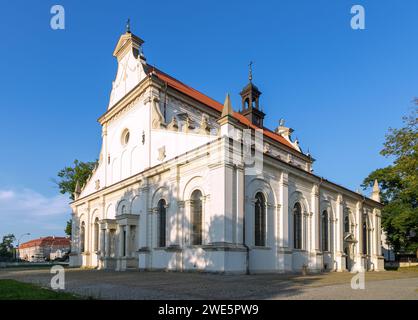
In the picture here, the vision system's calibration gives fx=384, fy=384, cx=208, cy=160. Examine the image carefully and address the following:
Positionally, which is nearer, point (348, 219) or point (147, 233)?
point (147, 233)

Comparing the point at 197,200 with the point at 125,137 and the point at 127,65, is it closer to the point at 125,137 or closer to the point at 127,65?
the point at 125,137

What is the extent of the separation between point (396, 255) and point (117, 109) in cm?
4774

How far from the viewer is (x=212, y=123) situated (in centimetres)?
3125

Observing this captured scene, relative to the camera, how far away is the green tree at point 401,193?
16.4 metres

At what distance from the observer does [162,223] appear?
25078mm

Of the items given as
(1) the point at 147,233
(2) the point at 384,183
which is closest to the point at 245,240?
(1) the point at 147,233

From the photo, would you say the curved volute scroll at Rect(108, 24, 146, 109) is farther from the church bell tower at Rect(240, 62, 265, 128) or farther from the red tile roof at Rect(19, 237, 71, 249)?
the red tile roof at Rect(19, 237, 71, 249)

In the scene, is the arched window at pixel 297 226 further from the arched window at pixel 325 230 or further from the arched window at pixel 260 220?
the arched window at pixel 260 220

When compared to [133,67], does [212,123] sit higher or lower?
lower

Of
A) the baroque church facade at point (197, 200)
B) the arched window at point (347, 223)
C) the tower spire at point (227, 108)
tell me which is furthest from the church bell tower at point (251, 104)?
the tower spire at point (227, 108)

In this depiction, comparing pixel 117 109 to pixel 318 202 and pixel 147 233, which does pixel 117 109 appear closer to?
pixel 147 233

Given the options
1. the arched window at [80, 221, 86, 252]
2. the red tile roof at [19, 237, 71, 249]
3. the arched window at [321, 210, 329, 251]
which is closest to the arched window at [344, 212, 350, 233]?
the arched window at [321, 210, 329, 251]

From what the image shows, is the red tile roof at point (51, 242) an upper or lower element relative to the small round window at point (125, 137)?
lower

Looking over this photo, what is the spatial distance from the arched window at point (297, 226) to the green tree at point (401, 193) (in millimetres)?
6433
